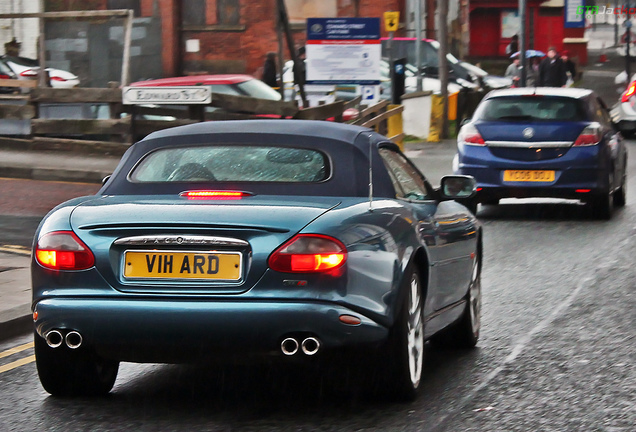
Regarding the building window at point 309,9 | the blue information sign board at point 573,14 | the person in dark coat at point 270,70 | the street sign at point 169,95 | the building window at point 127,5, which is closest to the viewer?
the street sign at point 169,95

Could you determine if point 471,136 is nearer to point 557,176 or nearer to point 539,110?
point 539,110

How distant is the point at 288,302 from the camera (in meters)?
5.29

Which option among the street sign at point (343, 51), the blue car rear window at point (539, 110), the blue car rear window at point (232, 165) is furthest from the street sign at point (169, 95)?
the blue car rear window at point (232, 165)

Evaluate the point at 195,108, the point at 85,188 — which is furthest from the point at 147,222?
the point at 195,108

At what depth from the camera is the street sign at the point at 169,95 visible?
774 inches

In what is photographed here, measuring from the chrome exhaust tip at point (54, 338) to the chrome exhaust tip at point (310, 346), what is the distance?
1042 millimetres

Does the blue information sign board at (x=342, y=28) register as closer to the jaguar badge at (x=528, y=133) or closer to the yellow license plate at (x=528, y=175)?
the jaguar badge at (x=528, y=133)

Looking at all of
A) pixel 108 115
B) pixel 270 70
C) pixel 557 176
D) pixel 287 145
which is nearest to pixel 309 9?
pixel 270 70

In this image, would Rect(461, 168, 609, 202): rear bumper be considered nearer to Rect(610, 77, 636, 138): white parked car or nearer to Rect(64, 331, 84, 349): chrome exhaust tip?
Rect(64, 331, 84, 349): chrome exhaust tip

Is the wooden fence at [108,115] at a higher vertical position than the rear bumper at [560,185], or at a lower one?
higher

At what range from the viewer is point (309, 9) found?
4684 cm

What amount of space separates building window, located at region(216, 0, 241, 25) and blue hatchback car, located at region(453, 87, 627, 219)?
102 feet

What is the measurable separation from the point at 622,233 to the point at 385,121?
10.6 m

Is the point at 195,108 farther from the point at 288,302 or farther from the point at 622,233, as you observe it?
the point at 288,302
